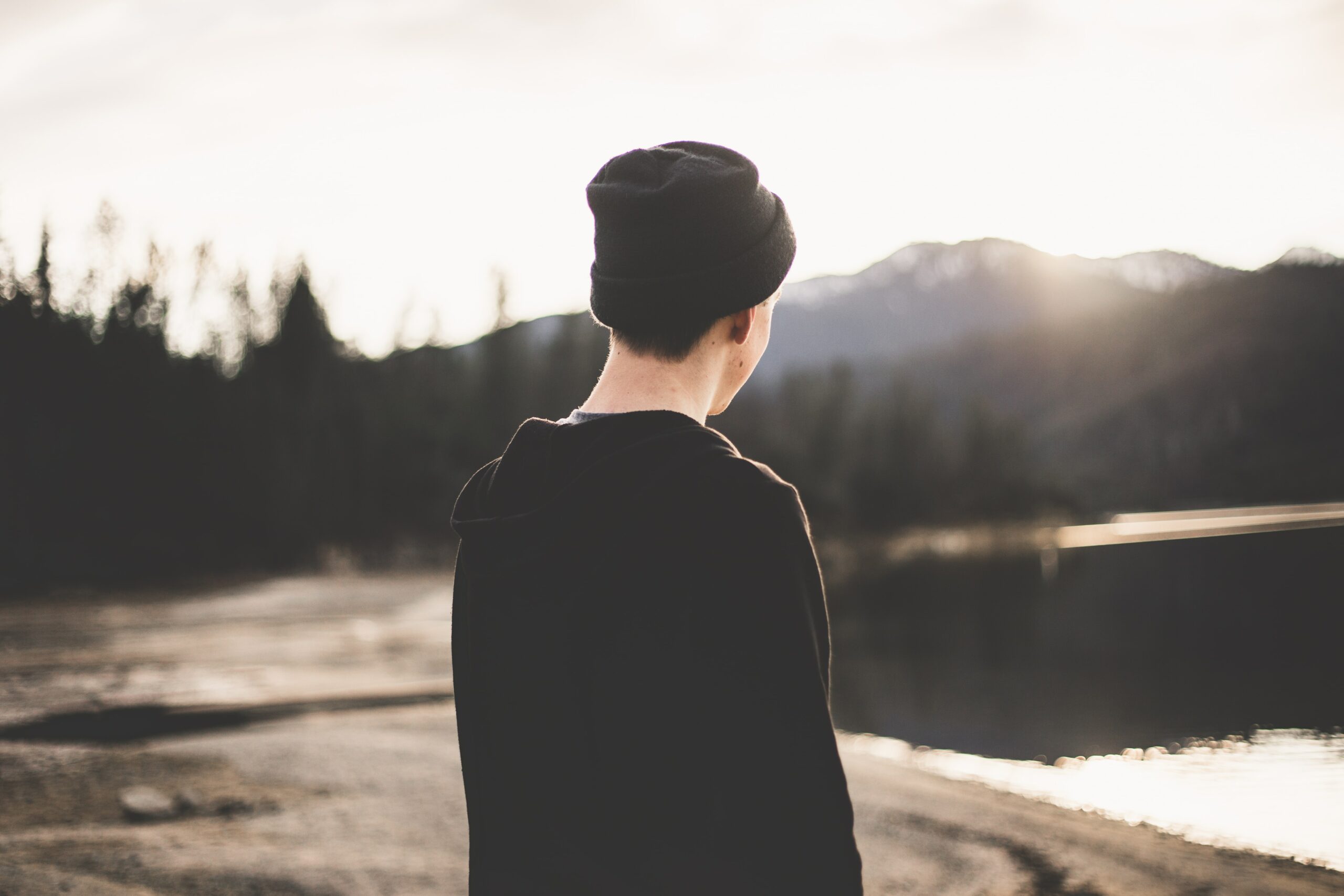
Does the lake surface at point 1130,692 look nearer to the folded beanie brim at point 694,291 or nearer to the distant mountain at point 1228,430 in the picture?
the folded beanie brim at point 694,291

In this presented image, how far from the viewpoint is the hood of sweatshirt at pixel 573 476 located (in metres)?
1.19

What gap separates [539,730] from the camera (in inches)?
51.9

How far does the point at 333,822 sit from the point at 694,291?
9.73 meters

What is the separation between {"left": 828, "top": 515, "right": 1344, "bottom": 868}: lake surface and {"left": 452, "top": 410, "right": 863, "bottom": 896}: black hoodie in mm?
12801

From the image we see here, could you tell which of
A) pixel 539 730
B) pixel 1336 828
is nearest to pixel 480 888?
pixel 539 730

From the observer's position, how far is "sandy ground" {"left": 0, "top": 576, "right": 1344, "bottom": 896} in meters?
7.59

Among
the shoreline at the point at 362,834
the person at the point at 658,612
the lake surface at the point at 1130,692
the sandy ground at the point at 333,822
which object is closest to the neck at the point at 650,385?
the person at the point at 658,612

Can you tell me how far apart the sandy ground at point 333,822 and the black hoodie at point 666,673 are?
7212 mm

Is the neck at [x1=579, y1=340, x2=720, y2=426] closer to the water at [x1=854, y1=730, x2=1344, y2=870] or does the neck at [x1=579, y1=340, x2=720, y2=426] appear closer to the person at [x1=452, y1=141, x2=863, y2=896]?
the person at [x1=452, y1=141, x2=863, y2=896]

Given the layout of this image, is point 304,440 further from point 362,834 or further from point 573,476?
point 573,476

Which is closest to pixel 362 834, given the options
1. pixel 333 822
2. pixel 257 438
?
pixel 333 822

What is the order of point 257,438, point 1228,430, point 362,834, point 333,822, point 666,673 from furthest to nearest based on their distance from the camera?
point 1228,430 → point 257,438 → point 333,822 → point 362,834 → point 666,673

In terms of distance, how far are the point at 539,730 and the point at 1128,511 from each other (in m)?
166

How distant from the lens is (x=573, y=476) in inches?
49.9
